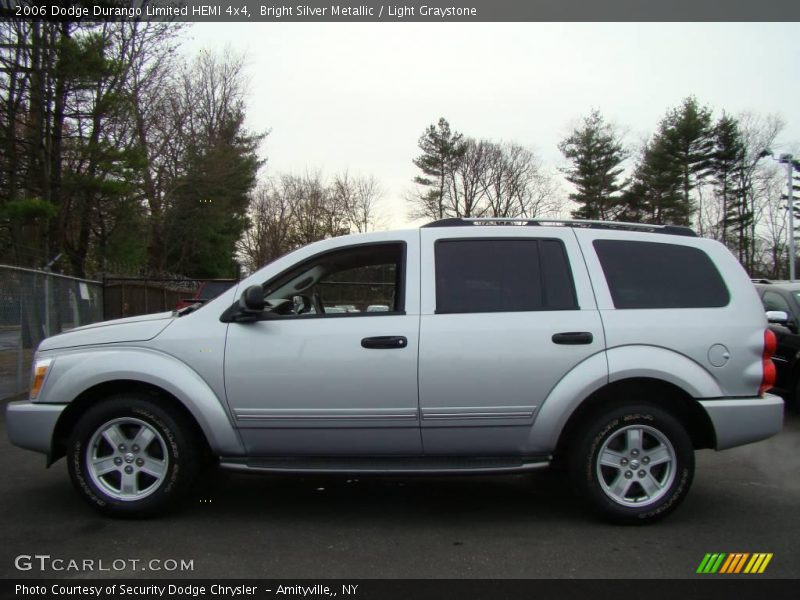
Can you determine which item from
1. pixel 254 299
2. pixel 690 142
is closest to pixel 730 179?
pixel 690 142

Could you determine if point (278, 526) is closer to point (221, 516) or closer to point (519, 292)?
point (221, 516)

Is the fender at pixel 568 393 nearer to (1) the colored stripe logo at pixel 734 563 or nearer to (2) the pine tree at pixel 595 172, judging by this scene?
(1) the colored stripe logo at pixel 734 563

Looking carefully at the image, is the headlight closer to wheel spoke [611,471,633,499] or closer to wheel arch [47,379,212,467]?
wheel arch [47,379,212,467]

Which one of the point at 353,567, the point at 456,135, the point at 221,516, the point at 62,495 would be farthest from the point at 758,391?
the point at 456,135

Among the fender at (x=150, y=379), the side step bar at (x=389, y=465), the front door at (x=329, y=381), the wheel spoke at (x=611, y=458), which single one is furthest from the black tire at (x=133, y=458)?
the wheel spoke at (x=611, y=458)

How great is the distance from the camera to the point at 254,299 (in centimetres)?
404

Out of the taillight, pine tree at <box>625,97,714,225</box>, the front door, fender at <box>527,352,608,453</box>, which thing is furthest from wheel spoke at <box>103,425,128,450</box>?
pine tree at <box>625,97,714,225</box>

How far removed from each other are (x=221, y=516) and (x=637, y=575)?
262 cm

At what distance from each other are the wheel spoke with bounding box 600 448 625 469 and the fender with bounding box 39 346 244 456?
232 centimetres

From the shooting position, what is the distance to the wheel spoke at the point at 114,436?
163 inches

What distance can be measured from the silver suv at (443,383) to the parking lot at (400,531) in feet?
0.91

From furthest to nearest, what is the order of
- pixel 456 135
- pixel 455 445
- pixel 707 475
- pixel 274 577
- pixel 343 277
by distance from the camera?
pixel 456 135
pixel 707 475
pixel 343 277
pixel 455 445
pixel 274 577

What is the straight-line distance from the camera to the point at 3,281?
863 cm

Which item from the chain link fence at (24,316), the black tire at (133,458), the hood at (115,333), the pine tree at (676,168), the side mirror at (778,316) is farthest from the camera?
the pine tree at (676,168)
